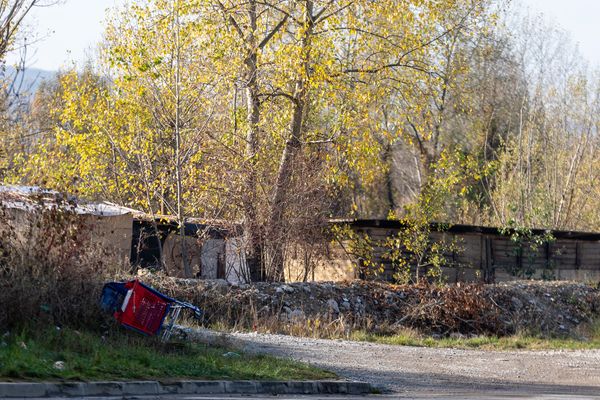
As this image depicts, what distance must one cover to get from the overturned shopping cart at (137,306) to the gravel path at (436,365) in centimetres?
149

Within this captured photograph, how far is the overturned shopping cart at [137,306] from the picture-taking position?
14.5 metres

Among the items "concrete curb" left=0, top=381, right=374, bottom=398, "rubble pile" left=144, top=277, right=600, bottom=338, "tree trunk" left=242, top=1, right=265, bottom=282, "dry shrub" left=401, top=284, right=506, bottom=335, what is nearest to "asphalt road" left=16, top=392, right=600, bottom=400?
"concrete curb" left=0, top=381, right=374, bottom=398

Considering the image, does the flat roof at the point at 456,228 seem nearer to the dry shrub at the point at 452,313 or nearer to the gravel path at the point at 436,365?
the dry shrub at the point at 452,313

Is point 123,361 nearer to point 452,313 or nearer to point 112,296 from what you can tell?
point 112,296

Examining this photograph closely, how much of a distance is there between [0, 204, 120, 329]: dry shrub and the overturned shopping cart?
252 mm

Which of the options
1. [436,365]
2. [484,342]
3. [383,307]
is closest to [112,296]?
[436,365]

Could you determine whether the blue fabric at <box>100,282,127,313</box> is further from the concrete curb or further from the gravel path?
the concrete curb

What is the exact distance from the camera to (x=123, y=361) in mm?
12664

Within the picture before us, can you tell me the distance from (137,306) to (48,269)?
1.49 metres

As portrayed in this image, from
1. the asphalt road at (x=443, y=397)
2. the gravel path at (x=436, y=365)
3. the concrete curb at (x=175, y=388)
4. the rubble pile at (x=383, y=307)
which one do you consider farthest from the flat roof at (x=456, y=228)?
the concrete curb at (x=175, y=388)

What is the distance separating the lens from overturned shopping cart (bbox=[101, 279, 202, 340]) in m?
14.5

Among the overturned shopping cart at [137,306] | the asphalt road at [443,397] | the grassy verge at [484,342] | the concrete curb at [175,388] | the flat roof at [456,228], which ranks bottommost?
the grassy verge at [484,342]

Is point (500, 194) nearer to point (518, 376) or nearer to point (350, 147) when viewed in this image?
point (350, 147)

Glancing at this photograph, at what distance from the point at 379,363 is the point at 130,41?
594 inches
